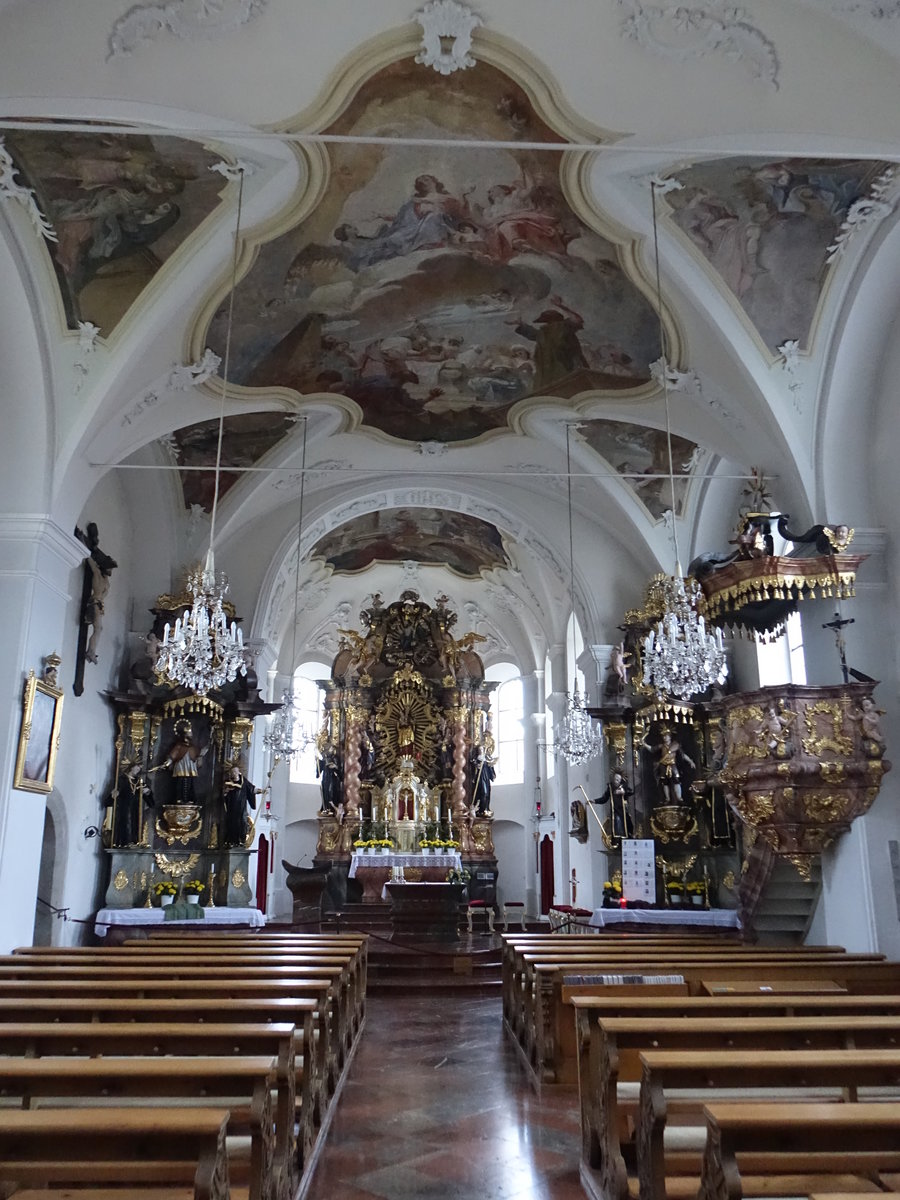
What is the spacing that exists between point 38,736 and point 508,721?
1744cm

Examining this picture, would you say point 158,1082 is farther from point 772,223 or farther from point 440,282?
point 440,282

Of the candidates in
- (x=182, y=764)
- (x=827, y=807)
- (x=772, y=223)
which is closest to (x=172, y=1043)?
(x=827, y=807)

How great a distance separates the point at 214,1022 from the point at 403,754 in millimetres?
19938

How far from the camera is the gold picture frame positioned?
964cm

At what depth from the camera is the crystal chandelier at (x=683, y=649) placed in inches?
315

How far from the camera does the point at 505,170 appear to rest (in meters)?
9.17

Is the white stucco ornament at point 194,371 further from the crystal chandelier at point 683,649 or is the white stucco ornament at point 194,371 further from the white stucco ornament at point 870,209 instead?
the white stucco ornament at point 870,209

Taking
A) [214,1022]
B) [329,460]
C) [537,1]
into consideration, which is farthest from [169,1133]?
[329,460]

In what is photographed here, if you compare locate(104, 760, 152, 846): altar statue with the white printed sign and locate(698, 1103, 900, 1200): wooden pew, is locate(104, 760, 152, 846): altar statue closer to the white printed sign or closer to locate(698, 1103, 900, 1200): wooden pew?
the white printed sign

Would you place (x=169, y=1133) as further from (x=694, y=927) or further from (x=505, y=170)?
(x=694, y=927)

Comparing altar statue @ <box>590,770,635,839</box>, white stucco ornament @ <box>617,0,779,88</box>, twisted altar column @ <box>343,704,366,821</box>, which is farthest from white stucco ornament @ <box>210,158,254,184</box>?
twisted altar column @ <box>343,704,366,821</box>

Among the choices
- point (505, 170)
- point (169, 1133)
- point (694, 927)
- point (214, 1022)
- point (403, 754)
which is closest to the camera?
point (169, 1133)

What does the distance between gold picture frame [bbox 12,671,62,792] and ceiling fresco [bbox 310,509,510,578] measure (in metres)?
9.44

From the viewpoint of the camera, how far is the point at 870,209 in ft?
29.2
